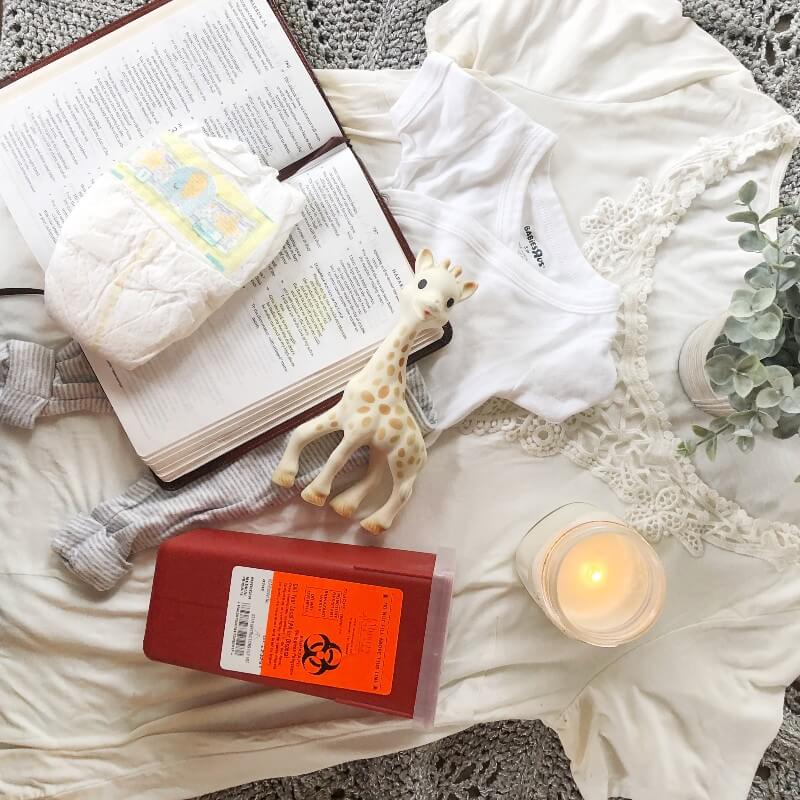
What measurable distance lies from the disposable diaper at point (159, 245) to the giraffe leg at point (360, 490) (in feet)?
0.62

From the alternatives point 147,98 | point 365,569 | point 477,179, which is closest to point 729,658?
point 365,569

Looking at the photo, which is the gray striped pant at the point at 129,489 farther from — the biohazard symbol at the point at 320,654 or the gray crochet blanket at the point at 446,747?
the gray crochet blanket at the point at 446,747

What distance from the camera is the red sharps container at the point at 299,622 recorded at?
52 cm

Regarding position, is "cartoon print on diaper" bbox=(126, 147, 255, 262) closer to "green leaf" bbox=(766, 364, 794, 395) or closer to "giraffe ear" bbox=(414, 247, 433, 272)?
"giraffe ear" bbox=(414, 247, 433, 272)

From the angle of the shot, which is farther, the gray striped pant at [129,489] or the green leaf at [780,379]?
the gray striped pant at [129,489]

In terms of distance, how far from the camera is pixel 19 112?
64cm

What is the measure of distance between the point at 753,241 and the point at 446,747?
54 cm

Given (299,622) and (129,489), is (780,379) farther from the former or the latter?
(129,489)

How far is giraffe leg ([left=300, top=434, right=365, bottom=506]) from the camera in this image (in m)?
0.58

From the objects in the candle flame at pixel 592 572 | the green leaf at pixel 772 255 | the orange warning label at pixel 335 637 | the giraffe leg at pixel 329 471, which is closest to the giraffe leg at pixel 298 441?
the giraffe leg at pixel 329 471

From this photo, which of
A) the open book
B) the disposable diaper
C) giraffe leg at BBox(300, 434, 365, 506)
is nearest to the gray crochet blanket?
the open book

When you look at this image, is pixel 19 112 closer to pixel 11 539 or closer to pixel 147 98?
pixel 147 98

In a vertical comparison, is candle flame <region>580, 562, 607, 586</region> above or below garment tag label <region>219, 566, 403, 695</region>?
below

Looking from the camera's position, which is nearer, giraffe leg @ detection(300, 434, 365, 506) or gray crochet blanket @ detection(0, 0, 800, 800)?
giraffe leg @ detection(300, 434, 365, 506)
